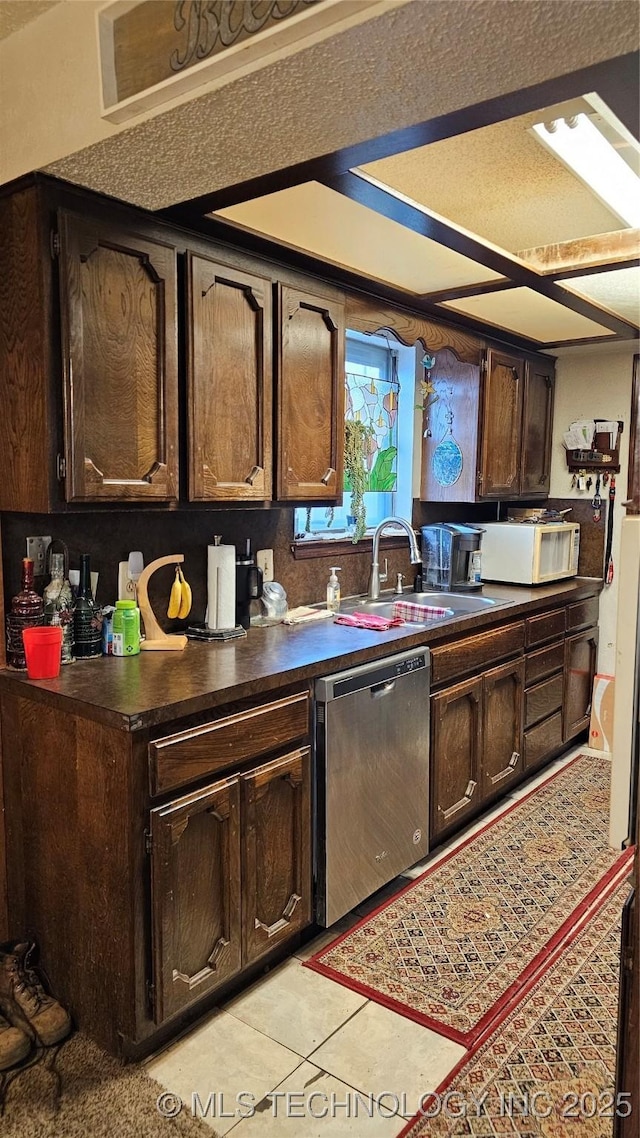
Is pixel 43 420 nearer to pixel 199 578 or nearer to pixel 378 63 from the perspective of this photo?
pixel 199 578

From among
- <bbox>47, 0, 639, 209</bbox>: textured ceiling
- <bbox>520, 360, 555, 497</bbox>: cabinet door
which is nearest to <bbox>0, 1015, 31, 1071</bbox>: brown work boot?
<bbox>47, 0, 639, 209</bbox>: textured ceiling

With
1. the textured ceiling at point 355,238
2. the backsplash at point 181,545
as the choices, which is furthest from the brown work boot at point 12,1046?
the textured ceiling at point 355,238

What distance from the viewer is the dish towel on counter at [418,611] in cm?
321

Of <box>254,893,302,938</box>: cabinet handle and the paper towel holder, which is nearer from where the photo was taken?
<box>254,893,302,938</box>: cabinet handle

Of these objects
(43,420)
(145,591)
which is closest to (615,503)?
(145,591)

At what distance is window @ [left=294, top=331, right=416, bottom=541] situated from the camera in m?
3.43

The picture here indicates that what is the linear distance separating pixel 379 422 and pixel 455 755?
5.34 ft

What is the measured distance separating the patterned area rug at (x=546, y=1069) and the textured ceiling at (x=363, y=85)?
4.71 feet

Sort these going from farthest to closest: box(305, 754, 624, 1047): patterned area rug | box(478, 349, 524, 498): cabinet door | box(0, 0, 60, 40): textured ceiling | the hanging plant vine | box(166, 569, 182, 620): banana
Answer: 1. box(478, 349, 524, 498): cabinet door
2. the hanging plant vine
3. box(166, 569, 182, 620): banana
4. box(305, 754, 624, 1047): patterned area rug
5. box(0, 0, 60, 40): textured ceiling

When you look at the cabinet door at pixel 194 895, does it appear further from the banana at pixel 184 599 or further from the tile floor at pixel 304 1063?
the banana at pixel 184 599

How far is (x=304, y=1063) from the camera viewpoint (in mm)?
1895

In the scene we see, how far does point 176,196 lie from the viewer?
1943mm

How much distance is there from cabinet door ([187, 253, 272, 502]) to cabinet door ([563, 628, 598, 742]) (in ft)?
7.31

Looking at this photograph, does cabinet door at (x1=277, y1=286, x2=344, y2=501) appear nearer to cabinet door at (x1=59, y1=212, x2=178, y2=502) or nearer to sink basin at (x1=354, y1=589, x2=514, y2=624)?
cabinet door at (x1=59, y1=212, x2=178, y2=502)
